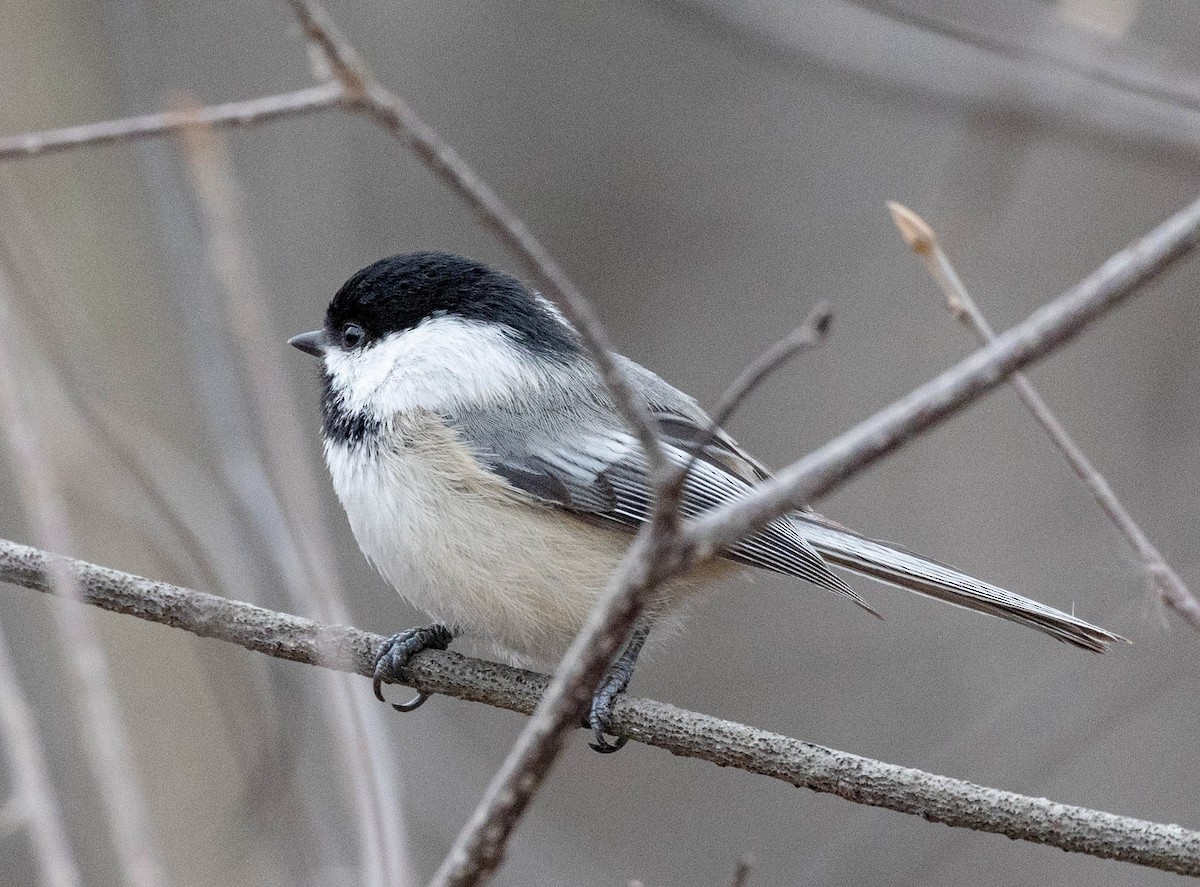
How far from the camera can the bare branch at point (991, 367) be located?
0.97 m

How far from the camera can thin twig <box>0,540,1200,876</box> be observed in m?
1.66

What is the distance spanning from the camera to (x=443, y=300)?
2.73m

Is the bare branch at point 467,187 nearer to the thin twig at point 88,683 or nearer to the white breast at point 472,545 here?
the thin twig at point 88,683

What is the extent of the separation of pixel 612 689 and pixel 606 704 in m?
0.07

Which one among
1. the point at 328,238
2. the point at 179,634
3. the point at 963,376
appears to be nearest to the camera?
the point at 963,376

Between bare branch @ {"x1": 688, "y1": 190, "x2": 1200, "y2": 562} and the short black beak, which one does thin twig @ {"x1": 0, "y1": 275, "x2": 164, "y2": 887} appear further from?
the short black beak

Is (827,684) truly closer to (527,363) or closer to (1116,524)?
(527,363)

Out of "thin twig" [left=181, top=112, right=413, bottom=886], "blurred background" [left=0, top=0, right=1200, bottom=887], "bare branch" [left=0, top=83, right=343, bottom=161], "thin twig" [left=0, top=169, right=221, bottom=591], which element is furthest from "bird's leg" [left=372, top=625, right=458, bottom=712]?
"bare branch" [left=0, top=83, right=343, bottom=161]

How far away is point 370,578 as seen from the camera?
4.78m

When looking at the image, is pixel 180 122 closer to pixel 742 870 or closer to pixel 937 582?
pixel 742 870

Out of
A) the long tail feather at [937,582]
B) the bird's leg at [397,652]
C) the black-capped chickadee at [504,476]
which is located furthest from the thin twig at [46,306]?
the long tail feather at [937,582]

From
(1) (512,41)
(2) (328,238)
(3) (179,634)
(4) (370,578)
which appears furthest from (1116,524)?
(1) (512,41)

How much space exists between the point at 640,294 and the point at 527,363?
258 centimetres

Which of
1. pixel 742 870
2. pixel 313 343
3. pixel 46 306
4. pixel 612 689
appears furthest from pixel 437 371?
pixel 742 870
